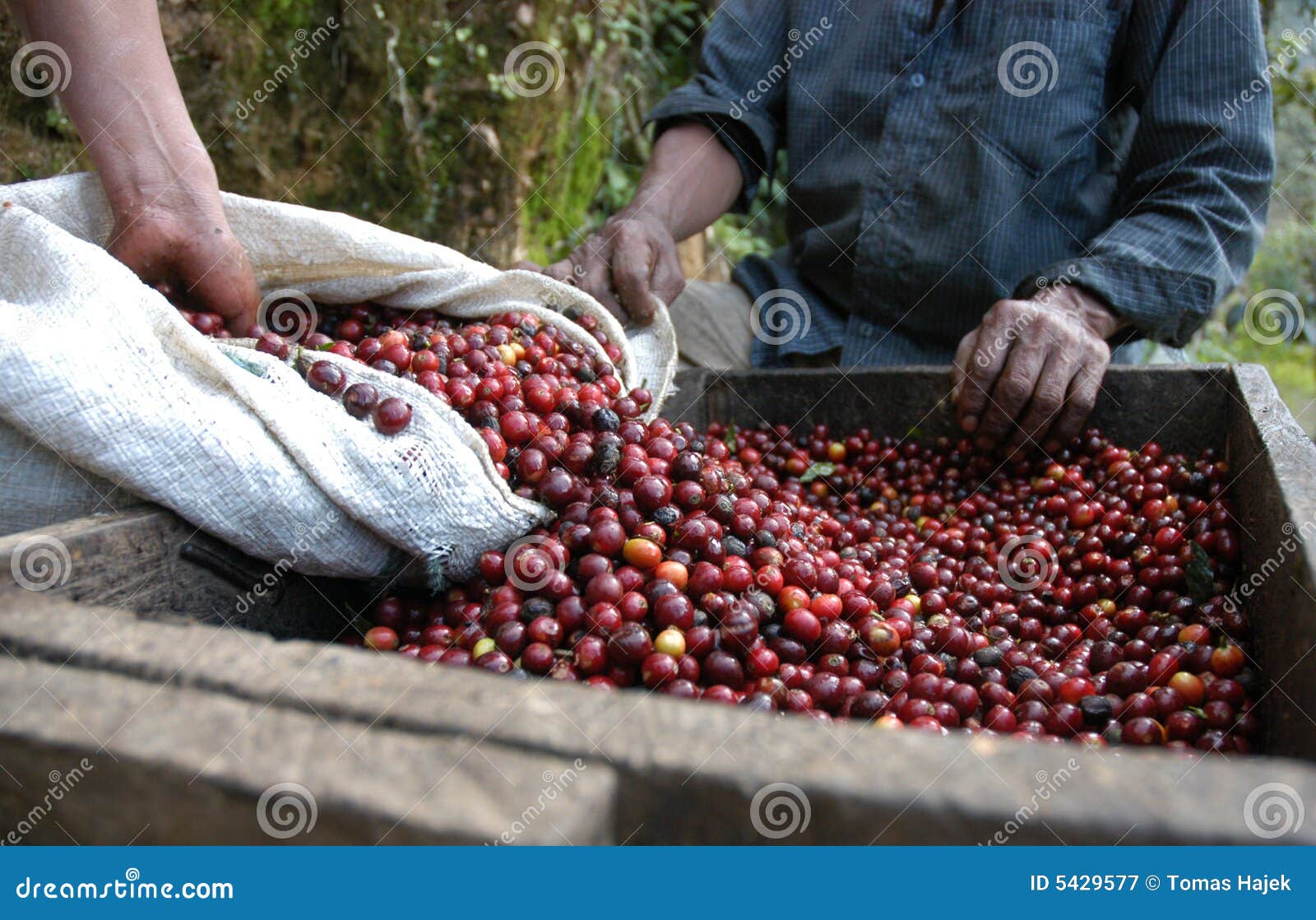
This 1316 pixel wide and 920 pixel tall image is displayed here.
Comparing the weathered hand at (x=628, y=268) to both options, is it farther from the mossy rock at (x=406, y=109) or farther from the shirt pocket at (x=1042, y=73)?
the mossy rock at (x=406, y=109)

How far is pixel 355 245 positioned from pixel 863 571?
1.56 m

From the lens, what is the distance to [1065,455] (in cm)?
274

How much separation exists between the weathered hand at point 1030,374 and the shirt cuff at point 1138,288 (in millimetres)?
128

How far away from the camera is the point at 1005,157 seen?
3.33m

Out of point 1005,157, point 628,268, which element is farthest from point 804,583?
point 1005,157

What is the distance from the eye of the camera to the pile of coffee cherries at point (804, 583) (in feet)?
4.99

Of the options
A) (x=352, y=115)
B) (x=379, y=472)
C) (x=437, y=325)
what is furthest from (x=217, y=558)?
(x=352, y=115)

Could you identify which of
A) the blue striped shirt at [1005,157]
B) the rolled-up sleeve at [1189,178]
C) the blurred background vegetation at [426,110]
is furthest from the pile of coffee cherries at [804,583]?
the blurred background vegetation at [426,110]

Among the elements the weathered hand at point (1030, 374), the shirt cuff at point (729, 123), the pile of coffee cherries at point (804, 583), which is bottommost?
the pile of coffee cherries at point (804, 583)

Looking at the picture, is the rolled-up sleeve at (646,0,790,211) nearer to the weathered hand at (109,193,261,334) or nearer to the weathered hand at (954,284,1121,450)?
the weathered hand at (954,284,1121,450)

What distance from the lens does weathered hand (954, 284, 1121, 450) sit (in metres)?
2.63

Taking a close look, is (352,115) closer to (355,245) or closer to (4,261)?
(355,245)

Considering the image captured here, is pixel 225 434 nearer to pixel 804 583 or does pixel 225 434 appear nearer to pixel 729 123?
pixel 804 583

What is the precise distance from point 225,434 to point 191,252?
2.37 feet
